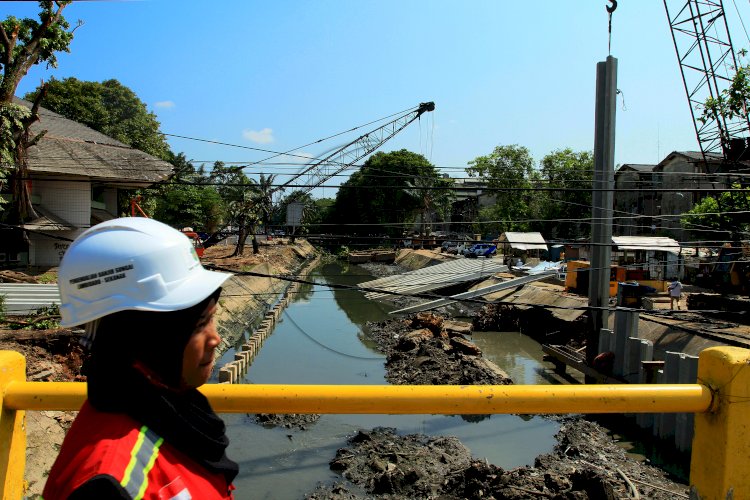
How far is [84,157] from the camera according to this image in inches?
858

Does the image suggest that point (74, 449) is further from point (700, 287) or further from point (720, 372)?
point (700, 287)

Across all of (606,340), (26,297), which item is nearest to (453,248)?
(606,340)

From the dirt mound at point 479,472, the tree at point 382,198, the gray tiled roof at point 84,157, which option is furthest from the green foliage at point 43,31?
the tree at point 382,198

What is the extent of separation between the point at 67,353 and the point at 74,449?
1202 centimetres

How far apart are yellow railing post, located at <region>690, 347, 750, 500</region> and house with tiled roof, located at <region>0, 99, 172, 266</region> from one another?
65.3 ft

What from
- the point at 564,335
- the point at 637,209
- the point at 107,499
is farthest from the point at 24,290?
the point at 637,209

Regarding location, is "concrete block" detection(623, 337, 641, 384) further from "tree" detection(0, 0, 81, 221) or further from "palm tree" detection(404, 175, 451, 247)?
"palm tree" detection(404, 175, 451, 247)

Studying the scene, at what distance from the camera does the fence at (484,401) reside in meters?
2.18

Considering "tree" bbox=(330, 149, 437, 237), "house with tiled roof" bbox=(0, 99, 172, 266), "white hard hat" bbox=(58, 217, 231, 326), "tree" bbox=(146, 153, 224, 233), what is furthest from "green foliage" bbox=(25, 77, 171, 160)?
"white hard hat" bbox=(58, 217, 231, 326)

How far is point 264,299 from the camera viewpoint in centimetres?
3584

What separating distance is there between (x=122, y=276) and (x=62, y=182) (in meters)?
23.0

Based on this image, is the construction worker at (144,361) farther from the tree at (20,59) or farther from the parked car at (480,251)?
the parked car at (480,251)

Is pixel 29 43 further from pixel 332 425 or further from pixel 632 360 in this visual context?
pixel 632 360

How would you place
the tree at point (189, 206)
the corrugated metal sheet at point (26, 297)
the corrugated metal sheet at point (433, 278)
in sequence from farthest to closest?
the tree at point (189, 206) → the corrugated metal sheet at point (433, 278) → the corrugated metal sheet at point (26, 297)
